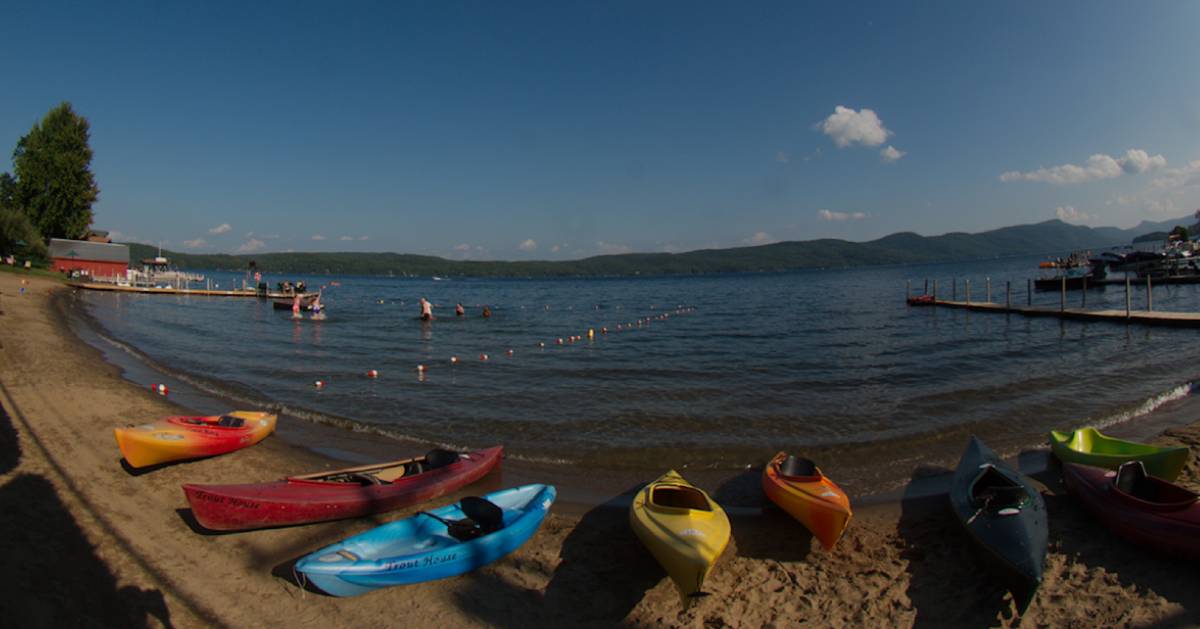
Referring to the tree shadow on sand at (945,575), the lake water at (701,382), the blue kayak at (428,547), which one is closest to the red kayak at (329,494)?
the blue kayak at (428,547)

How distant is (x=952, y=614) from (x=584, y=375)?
1425cm

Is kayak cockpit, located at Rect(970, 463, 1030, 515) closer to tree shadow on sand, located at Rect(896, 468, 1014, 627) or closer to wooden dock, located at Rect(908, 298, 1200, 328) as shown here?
tree shadow on sand, located at Rect(896, 468, 1014, 627)

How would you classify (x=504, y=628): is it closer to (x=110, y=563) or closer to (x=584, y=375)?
(x=110, y=563)

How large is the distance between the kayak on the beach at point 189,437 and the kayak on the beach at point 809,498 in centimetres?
1032

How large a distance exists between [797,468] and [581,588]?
4067 millimetres

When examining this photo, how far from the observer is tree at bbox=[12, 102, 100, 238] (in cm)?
6109

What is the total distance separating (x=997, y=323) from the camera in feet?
109

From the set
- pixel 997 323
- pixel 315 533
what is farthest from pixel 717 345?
pixel 315 533

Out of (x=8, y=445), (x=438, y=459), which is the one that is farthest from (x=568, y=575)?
(x=8, y=445)

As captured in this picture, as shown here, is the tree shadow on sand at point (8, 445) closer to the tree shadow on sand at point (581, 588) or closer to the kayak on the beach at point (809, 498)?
the tree shadow on sand at point (581, 588)

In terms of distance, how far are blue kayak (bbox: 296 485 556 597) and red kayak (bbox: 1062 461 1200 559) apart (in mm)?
7562

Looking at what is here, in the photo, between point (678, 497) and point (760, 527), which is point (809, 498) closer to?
point (760, 527)

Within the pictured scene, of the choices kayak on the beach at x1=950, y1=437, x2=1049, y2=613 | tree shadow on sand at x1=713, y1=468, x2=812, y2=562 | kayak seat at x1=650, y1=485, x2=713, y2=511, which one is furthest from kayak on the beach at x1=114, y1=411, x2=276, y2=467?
kayak on the beach at x1=950, y1=437, x2=1049, y2=613

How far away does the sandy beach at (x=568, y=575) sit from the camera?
5.82 m
